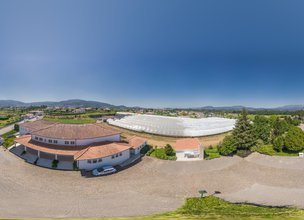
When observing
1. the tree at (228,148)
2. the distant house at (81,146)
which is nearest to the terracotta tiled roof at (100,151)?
the distant house at (81,146)

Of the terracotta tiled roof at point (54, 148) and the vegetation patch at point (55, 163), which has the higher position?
the terracotta tiled roof at point (54, 148)

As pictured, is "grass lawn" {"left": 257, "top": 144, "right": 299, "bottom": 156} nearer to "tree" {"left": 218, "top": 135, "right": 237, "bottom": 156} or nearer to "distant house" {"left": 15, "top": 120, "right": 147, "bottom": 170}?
"tree" {"left": 218, "top": 135, "right": 237, "bottom": 156}

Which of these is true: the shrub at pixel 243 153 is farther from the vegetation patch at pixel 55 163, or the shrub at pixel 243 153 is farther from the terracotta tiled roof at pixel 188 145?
the vegetation patch at pixel 55 163

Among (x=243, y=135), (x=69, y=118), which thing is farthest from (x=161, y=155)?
(x=69, y=118)

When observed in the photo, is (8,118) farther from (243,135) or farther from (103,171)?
(243,135)

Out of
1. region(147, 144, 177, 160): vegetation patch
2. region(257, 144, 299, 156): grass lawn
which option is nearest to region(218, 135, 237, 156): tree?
region(257, 144, 299, 156): grass lawn
